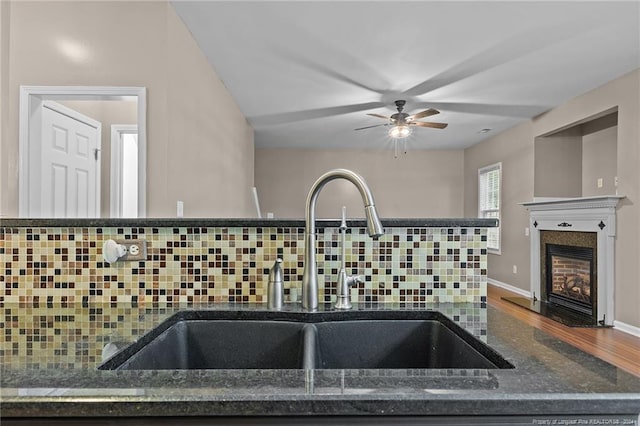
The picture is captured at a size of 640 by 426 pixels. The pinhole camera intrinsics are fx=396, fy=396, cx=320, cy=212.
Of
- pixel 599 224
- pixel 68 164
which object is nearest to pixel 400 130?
pixel 599 224

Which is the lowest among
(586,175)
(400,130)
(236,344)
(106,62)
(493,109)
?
(236,344)

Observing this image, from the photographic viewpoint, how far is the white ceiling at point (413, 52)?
9.22 ft

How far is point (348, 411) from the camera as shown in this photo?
0.60 meters

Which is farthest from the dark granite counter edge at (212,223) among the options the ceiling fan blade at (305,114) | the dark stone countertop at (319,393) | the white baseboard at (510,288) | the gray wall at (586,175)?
the white baseboard at (510,288)

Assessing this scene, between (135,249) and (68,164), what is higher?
(68,164)

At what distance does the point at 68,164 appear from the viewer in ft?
9.43

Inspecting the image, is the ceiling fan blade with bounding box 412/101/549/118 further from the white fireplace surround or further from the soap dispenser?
the soap dispenser

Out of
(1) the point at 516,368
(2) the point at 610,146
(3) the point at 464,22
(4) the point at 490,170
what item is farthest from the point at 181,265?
(4) the point at 490,170

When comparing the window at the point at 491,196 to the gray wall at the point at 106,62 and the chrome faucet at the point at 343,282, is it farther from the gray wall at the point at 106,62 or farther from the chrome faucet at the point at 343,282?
the chrome faucet at the point at 343,282

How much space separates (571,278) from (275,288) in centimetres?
482

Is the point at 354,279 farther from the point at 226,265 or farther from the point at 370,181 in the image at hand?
the point at 370,181

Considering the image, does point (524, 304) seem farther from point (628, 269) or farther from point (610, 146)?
point (610, 146)

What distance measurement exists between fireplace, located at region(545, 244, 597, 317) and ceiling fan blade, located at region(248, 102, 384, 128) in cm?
292

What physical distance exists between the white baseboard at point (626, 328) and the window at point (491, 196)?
2.74 meters
